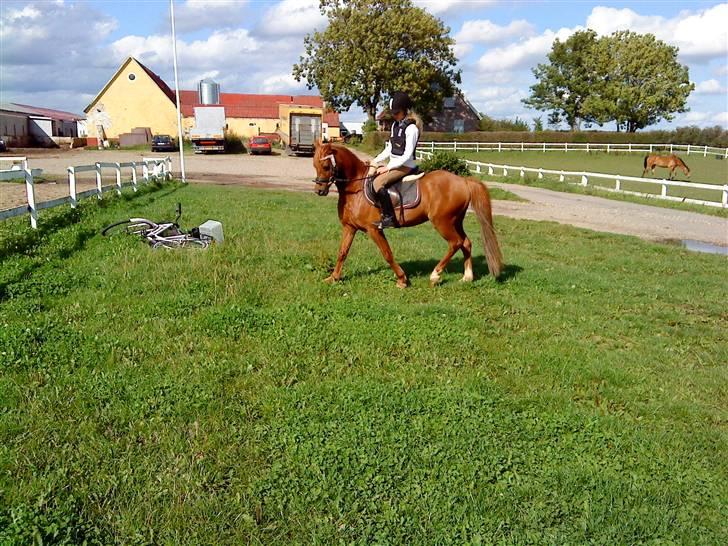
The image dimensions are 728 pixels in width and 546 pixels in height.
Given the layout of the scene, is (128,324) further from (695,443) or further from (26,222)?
(26,222)

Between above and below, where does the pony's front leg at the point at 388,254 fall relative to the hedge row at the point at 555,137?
below

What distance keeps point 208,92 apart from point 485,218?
2834 inches

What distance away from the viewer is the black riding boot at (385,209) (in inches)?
300

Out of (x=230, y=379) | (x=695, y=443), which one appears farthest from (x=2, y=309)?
(x=695, y=443)

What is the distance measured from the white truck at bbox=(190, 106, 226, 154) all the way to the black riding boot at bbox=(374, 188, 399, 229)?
46.0m

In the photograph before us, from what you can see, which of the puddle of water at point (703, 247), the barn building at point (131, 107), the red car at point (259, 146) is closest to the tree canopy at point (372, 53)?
the barn building at point (131, 107)

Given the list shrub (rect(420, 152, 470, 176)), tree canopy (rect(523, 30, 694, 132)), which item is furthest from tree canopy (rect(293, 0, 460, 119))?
shrub (rect(420, 152, 470, 176))

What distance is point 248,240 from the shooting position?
10.1m

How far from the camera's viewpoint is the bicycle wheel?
9672mm

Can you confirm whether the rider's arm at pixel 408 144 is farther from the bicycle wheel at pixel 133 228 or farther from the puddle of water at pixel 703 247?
the puddle of water at pixel 703 247

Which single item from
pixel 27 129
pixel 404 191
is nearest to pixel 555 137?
pixel 27 129

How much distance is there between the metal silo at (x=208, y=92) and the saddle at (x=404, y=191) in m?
71.2

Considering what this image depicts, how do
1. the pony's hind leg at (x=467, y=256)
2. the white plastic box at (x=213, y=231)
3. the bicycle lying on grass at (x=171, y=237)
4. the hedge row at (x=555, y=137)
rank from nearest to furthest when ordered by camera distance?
the pony's hind leg at (x=467, y=256), the bicycle lying on grass at (x=171, y=237), the white plastic box at (x=213, y=231), the hedge row at (x=555, y=137)

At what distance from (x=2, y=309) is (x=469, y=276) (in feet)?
18.2
